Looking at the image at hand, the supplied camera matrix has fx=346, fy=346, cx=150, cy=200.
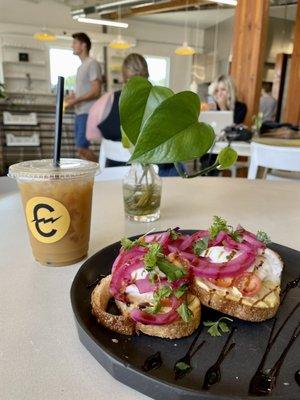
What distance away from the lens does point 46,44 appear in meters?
9.15

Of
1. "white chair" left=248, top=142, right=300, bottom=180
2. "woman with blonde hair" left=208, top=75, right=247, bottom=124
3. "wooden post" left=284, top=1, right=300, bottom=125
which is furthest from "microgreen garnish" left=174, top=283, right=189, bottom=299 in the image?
"wooden post" left=284, top=1, right=300, bottom=125

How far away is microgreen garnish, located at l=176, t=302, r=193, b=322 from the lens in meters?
0.50

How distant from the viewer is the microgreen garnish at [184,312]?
50 cm

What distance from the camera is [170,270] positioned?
53cm

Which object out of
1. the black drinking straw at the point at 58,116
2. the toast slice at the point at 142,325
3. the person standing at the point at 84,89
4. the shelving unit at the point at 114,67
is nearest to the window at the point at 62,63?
the shelving unit at the point at 114,67

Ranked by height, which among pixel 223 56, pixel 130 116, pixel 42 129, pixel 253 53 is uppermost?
pixel 223 56

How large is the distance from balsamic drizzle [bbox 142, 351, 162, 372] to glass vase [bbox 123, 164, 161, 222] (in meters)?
0.59

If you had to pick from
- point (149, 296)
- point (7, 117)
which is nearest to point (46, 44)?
point (7, 117)

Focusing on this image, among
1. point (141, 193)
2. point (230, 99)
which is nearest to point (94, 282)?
point (141, 193)

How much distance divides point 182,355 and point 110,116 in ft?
7.02

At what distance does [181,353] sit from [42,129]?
589 cm

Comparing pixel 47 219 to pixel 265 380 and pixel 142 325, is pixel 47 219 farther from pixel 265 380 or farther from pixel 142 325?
pixel 265 380

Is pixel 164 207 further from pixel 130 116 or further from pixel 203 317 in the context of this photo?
pixel 203 317

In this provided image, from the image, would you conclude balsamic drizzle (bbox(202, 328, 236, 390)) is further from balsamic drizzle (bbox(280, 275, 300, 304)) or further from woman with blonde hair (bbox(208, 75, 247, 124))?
woman with blonde hair (bbox(208, 75, 247, 124))
